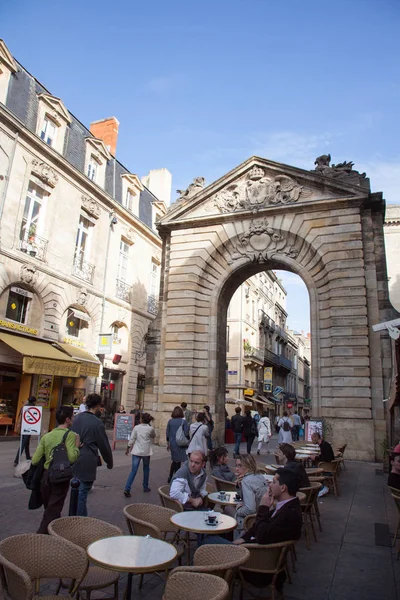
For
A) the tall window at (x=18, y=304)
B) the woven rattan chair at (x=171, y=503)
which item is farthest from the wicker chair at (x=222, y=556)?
the tall window at (x=18, y=304)

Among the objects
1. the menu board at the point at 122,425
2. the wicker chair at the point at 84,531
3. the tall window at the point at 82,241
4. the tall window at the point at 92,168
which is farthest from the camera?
the tall window at the point at 92,168

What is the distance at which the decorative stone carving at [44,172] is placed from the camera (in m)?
17.0

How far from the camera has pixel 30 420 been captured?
971 cm

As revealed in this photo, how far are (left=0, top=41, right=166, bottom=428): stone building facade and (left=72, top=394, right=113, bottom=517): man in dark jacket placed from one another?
10.3m

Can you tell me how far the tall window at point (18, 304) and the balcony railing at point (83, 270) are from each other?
298 cm

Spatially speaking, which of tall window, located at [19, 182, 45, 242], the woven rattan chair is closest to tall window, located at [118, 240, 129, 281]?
tall window, located at [19, 182, 45, 242]

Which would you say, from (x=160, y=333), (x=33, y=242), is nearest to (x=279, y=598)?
(x=160, y=333)

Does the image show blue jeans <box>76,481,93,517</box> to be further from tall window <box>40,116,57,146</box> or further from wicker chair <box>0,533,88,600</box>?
tall window <box>40,116,57,146</box>

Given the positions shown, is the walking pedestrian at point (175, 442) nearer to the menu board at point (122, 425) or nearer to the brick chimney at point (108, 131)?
the menu board at point (122, 425)

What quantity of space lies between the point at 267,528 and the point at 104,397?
61.7 ft

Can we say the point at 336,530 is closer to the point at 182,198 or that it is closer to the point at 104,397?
the point at 182,198

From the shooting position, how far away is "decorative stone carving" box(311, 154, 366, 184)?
1538 centimetres

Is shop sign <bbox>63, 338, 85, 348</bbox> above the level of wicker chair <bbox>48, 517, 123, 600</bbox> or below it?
above

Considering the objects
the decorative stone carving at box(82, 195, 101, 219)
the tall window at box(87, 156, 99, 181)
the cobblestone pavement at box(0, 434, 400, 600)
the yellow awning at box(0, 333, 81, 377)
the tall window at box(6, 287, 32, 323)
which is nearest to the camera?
the cobblestone pavement at box(0, 434, 400, 600)
